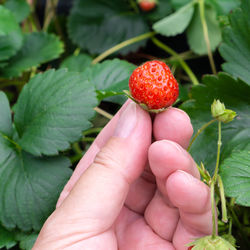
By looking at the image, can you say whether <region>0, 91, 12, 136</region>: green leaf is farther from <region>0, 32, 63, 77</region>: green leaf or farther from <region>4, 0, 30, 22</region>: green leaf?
<region>4, 0, 30, 22</region>: green leaf

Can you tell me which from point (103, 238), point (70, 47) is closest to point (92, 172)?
Result: point (103, 238)

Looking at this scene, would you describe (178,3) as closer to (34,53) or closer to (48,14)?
(34,53)

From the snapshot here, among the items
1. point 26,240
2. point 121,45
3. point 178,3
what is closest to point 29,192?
point 26,240

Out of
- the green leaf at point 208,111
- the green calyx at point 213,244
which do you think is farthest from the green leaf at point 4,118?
the green calyx at point 213,244

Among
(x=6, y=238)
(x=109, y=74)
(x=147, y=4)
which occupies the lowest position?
(x=6, y=238)

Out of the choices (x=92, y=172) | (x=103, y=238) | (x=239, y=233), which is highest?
(x=92, y=172)

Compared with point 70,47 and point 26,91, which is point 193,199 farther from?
point 70,47

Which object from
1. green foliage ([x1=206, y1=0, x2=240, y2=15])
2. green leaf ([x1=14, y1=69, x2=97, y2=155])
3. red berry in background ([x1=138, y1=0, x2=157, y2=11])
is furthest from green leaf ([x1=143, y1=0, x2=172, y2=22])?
green leaf ([x1=14, y1=69, x2=97, y2=155])
